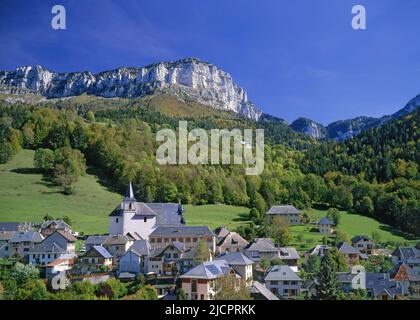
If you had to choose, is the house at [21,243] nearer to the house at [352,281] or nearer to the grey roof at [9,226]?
the grey roof at [9,226]

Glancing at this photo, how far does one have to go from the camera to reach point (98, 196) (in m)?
54.2

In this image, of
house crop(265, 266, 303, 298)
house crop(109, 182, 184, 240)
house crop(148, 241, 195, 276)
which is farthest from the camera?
house crop(109, 182, 184, 240)

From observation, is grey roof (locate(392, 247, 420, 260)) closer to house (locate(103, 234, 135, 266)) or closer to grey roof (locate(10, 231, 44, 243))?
house (locate(103, 234, 135, 266))

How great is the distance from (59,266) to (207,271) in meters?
10.3

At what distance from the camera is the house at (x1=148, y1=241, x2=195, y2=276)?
89.9 feet

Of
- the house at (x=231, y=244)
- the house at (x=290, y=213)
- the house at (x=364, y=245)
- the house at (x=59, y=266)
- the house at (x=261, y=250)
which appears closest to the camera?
the house at (x=59, y=266)

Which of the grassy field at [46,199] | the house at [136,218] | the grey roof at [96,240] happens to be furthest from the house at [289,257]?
the grassy field at [46,199]

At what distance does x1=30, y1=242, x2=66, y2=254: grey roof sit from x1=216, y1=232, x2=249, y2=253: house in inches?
476

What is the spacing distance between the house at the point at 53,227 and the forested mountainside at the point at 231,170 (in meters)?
14.0

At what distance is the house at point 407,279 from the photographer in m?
26.4

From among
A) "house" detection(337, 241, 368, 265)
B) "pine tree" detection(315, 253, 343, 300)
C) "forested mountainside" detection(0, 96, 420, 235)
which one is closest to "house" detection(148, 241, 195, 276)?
"pine tree" detection(315, 253, 343, 300)

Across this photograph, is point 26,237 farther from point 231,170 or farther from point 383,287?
point 231,170

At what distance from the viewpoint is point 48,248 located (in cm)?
3086
